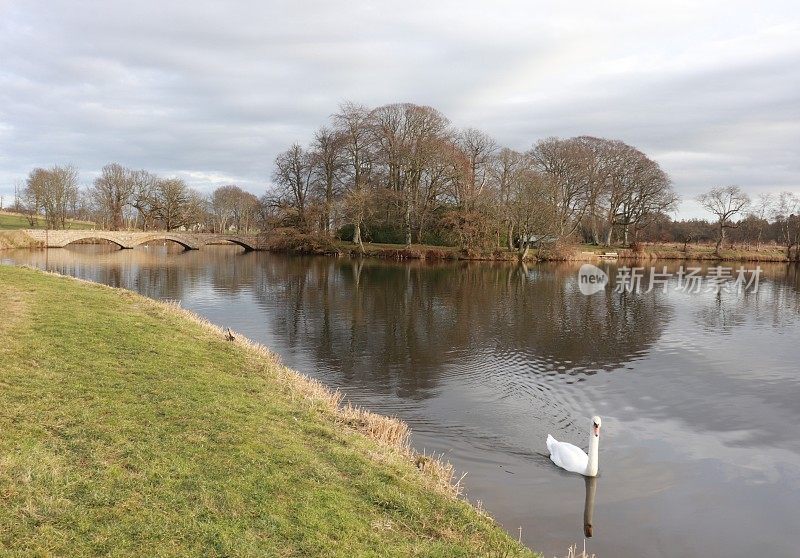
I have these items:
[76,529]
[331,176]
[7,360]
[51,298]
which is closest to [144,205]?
[331,176]

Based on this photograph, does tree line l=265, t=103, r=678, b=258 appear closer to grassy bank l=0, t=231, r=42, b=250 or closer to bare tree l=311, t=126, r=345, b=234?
bare tree l=311, t=126, r=345, b=234

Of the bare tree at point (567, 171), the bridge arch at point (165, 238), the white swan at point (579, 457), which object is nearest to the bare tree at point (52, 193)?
the bridge arch at point (165, 238)

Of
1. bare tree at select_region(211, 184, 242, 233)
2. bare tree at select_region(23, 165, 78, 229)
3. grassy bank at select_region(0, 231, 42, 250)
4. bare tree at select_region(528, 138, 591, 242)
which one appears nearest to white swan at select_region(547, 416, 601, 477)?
bare tree at select_region(528, 138, 591, 242)

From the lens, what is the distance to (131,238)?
6888cm

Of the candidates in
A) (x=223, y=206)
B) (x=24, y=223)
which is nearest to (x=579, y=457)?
(x=24, y=223)

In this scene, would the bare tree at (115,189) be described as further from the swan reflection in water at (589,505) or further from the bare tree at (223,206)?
the swan reflection in water at (589,505)

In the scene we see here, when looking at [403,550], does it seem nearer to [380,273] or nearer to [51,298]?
[51,298]

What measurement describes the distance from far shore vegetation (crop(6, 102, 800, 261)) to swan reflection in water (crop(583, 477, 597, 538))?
167ft

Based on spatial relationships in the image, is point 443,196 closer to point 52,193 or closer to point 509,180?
point 509,180

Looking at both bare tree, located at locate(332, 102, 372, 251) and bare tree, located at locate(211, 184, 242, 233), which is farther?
bare tree, located at locate(211, 184, 242, 233)

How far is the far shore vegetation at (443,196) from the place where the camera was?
60.3 meters

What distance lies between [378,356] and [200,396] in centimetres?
893

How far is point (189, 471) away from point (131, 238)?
70871 millimetres

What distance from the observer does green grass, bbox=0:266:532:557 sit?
4.95 metres
